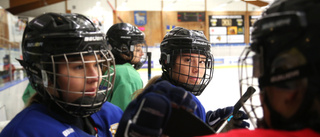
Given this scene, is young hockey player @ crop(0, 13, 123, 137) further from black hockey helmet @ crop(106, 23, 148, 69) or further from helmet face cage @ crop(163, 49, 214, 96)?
black hockey helmet @ crop(106, 23, 148, 69)

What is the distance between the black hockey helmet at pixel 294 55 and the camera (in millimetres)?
484

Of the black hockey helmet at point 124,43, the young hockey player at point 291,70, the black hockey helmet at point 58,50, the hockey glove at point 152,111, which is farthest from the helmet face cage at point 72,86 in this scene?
the black hockey helmet at point 124,43

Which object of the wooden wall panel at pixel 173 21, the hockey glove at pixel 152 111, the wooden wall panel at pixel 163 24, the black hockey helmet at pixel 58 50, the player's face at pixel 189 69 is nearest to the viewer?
the hockey glove at pixel 152 111

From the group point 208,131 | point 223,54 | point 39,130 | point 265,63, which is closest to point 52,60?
point 39,130

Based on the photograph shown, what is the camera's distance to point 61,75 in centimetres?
106

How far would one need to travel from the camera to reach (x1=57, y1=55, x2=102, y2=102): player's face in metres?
1.07

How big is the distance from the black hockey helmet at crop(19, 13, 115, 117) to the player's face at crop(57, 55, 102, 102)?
1 cm

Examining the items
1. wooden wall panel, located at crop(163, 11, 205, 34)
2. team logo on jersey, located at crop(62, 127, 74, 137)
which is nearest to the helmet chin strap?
team logo on jersey, located at crop(62, 127, 74, 137)

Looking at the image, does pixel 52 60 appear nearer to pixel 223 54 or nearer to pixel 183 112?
→ pixel 183 112

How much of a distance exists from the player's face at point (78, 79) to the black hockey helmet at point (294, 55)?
73cm

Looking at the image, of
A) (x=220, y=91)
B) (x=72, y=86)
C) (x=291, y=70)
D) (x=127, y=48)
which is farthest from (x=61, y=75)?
(x=220, y=91)

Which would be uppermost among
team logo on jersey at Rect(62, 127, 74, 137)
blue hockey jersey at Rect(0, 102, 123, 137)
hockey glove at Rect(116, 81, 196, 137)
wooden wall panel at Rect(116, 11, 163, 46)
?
wooden wall panel at Rect(116, 11, 163, 46)

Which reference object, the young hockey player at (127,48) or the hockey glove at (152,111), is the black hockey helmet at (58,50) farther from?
the young hockey player at (127,48)

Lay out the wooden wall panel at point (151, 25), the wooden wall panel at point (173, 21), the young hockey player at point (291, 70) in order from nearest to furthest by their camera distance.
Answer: the young hockey player at point (291, 70)
the wooden wall panel at point (151, 25)
the wooden wall panel at point (173, 21)
